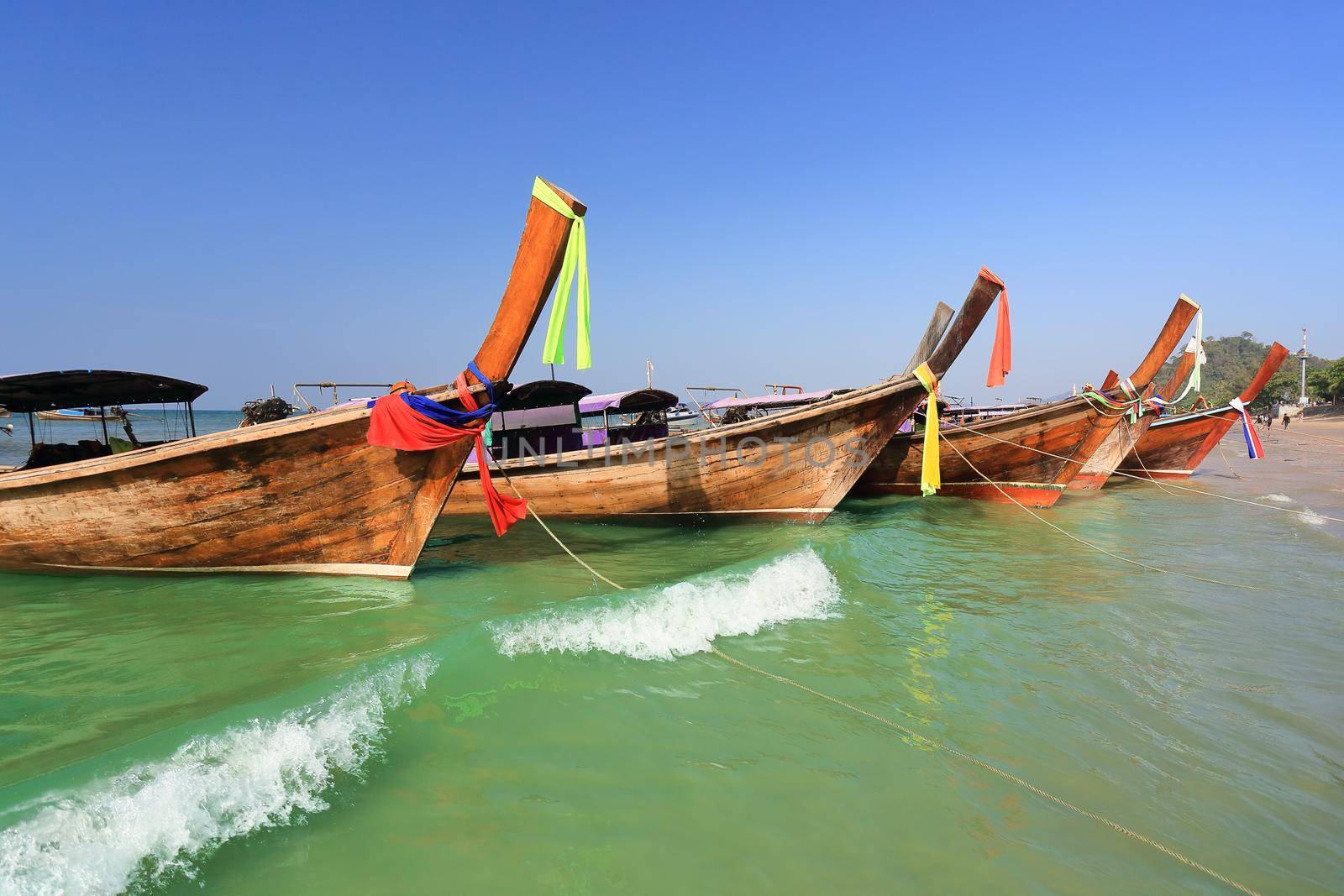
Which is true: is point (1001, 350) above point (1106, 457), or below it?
above

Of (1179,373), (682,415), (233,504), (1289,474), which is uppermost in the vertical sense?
(1179,373)

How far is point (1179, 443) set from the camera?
696 inches

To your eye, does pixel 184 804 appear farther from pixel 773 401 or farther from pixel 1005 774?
pixel 773 401

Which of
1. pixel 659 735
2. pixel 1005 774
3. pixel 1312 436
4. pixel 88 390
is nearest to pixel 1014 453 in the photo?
pixel 1005 774

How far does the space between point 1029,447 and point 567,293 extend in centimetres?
1006

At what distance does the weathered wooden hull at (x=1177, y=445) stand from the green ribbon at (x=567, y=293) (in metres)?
17.4

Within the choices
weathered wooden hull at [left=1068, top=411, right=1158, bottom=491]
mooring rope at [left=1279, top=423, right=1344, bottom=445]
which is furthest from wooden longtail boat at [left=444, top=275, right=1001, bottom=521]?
mooring rope at [left=1279, top=423, right=1344, bottom=445]

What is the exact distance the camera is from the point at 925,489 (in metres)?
7.92

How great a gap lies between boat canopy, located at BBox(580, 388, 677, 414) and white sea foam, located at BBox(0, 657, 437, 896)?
26.7ft

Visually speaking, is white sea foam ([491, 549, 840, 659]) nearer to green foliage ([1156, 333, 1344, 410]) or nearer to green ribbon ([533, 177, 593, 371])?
green ribbon ([533, 177, 593, 371])

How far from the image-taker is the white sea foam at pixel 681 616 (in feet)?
15.2

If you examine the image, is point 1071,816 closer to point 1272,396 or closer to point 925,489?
point 925,489

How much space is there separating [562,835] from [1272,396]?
230 feet

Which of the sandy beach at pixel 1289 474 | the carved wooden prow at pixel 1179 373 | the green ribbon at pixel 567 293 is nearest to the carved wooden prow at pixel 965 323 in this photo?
the green ribbon at pixel 567 293
